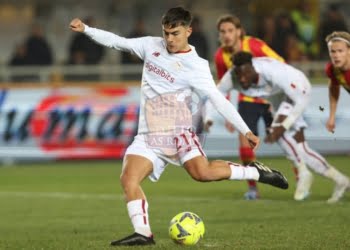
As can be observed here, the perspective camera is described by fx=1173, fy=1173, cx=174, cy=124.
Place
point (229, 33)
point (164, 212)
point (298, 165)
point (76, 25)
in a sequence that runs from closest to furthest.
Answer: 1. point (76, 25)
2. point (164, 212)
3. point (298, 165)
4. point (229, 33)

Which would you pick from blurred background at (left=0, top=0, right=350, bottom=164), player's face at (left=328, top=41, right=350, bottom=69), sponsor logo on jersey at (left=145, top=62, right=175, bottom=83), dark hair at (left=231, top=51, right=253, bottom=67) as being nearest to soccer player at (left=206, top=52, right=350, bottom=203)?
dark hair at (left=231, top=51, right=253, bottom=67)

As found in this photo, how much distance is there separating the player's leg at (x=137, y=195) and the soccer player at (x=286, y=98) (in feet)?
14.7

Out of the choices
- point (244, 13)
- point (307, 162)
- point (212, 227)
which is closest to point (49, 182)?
point (307, 162)

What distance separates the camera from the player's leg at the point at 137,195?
1062 centimetres

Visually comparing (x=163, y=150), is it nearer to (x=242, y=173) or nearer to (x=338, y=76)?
(x=242, y=173)

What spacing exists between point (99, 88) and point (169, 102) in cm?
1178

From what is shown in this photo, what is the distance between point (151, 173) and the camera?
11094 millimetres

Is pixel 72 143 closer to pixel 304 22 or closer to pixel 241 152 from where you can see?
pixel 304 22

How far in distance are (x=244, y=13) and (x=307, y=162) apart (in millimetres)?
11828

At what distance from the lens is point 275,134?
50.3 ft

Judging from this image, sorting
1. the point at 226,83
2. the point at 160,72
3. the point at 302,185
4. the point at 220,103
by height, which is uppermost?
the point at 160,72

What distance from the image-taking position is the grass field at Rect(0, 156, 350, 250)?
36.3 feet

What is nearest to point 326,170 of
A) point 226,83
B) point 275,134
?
point 275,134

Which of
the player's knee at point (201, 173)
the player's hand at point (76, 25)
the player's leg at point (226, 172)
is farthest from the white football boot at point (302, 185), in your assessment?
the player's hand at point (76, 25)
